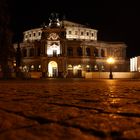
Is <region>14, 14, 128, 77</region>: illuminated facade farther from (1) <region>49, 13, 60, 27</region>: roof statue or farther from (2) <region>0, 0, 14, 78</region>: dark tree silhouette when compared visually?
(2) <region>0, 0, 14, 78</region>: dark tree silhouette

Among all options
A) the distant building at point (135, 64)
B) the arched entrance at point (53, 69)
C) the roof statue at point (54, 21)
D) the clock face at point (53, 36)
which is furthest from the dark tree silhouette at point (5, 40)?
the distant building at point (135, 64)

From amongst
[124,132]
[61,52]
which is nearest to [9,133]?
[124,132]

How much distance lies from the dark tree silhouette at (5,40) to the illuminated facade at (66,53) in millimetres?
38195

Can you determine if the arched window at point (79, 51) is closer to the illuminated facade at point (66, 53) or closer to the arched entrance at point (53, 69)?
the illuminated facade at point (66, 53)

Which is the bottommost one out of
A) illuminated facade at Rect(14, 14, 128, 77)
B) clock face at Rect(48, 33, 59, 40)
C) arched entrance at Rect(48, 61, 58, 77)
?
arched entrance at Rect(48, 61, 58, 77)

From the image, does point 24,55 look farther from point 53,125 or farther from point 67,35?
point 53,125

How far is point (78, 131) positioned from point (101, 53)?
3060 inches

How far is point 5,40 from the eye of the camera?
97.0 feet

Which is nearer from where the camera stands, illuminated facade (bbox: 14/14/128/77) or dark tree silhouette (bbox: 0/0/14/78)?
dark tree silhouette (bbox: 0/0/14/78)

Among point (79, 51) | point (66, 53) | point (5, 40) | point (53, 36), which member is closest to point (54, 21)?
point (53, 36)

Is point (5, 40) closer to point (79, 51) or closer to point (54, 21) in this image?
point (79, 51)

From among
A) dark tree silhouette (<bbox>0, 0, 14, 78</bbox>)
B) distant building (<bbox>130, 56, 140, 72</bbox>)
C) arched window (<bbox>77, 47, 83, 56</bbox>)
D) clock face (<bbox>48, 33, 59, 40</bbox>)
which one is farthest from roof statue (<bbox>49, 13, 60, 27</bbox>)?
dark tree silhouette (<bbox>0, 0, 14, 78</bbox>)

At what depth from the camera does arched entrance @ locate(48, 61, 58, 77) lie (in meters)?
71.6

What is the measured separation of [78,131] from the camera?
167cm
